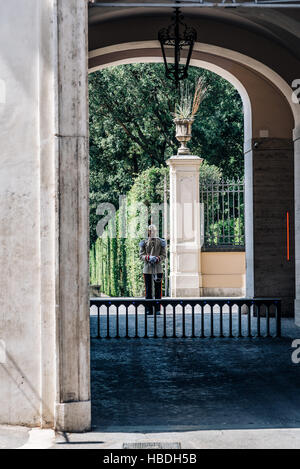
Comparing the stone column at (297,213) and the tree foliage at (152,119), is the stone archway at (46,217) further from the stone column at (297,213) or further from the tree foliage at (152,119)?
the tree foliage at (152,119)

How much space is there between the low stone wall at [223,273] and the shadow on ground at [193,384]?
6.01 m

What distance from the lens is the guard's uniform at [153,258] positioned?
15.6m

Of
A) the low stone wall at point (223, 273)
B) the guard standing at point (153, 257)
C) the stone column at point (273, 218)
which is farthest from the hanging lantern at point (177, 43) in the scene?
the low stone wall at point (223, 273)

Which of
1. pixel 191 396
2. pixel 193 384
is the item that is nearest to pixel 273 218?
pixel 193 384

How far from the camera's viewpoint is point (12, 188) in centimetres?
693

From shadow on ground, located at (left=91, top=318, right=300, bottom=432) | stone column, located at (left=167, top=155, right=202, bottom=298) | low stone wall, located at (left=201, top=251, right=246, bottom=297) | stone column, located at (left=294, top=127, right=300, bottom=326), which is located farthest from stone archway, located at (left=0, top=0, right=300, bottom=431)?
low stone wall, located at (left=201, top=251, right=246, bottom=297)

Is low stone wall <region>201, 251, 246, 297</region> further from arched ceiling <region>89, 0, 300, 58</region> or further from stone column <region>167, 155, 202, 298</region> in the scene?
arched ceiling <region>89, 0, 300, 58</region>

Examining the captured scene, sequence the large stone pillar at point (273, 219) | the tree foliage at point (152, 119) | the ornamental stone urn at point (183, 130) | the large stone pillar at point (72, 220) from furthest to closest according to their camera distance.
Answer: the tree foliage at point (152, 119) < the ornamental stone urn at point (183, 130) < the large stone pillar at point (273, 219) < the large stone pillar at point (72, 220)

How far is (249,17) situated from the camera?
42.9ft

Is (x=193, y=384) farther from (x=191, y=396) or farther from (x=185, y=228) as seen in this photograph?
(x=185, y=228)

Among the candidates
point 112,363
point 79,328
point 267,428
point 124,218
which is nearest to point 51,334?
point 79,328

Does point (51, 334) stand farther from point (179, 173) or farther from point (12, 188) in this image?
point (179, 173)

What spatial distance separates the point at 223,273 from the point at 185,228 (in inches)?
58.7

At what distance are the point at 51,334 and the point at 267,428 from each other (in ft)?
7.03
